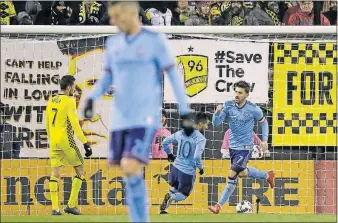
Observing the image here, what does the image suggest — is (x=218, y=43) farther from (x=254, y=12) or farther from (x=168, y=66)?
(x=168, y=66)

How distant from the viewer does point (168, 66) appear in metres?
10.7

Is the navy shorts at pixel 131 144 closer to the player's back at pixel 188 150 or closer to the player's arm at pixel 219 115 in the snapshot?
the player's back at pixel 188 150

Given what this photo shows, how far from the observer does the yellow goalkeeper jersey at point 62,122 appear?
52.2 ft

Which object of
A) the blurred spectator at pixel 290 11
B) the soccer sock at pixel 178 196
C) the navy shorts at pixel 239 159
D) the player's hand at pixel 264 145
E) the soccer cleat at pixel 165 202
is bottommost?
the soccer cleat at pixel 165 202

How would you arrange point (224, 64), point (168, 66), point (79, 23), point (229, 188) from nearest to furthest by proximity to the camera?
point (168, 66), point (229, 188), point (224, 64), point (79, 23)

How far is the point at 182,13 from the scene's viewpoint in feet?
61.8

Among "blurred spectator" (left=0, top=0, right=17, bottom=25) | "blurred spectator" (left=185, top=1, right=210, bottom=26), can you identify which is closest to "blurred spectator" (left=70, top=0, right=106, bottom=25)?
"blurred spectator" (left=0, top=0, right=17, bottom=25)

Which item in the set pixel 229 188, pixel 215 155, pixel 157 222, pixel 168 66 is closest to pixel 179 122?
pixel 215 155

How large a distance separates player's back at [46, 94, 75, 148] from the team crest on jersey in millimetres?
1919

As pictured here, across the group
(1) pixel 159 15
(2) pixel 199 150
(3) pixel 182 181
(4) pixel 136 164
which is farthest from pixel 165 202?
(4) pixel 136 164

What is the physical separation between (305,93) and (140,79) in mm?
7051

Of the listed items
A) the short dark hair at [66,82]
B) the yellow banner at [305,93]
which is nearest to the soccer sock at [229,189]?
the yellow banner at [305,93]

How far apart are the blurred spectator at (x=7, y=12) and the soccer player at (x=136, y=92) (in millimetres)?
7796

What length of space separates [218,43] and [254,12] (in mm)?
1501
